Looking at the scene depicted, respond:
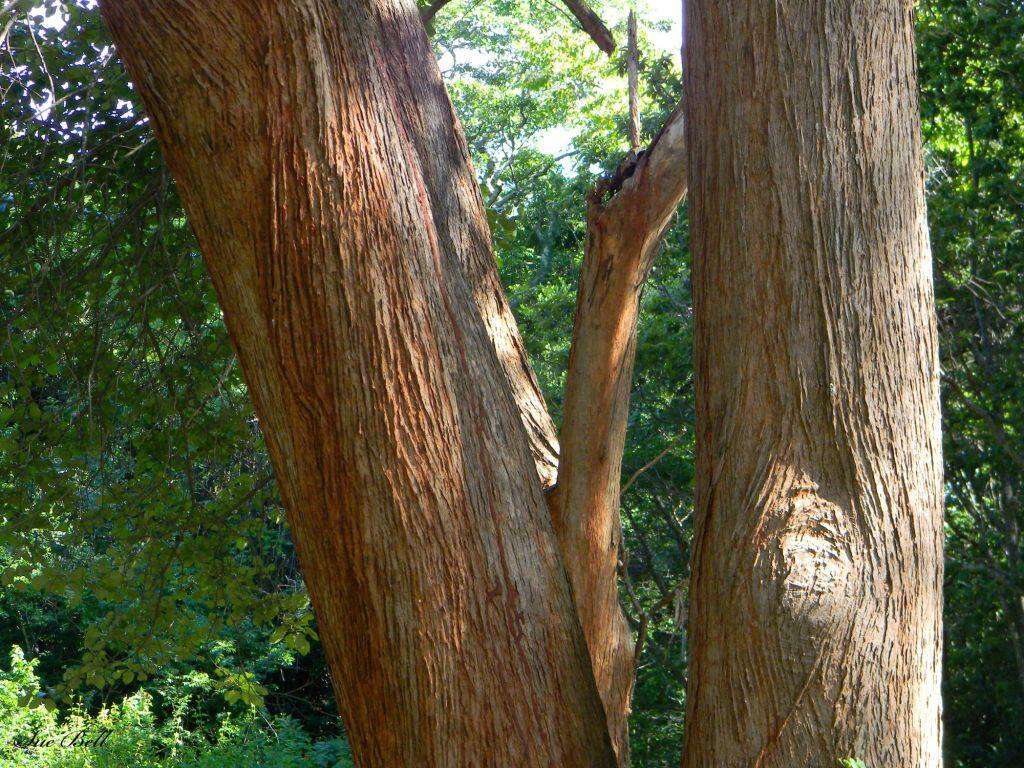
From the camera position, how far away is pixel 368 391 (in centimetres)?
166

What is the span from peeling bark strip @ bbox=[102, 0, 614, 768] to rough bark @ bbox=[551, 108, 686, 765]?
1.60ft

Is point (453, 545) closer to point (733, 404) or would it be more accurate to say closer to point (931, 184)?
point (733, 404)

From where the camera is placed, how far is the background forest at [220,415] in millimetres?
4445

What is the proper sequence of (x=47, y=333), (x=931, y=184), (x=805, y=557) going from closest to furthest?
1. (x=805, y=557)
2. (x=47, y=333)
3. (x=931, y=184)

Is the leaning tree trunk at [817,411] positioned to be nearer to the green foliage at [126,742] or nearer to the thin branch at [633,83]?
the thin branch at [633,83]

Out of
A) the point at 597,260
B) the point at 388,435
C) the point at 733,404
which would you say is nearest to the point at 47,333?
the point at 597,260

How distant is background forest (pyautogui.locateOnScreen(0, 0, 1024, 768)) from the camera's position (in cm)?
445

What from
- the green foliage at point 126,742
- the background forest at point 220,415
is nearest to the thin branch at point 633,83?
the background forest at point 220,415

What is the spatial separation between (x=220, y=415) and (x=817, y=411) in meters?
3.75

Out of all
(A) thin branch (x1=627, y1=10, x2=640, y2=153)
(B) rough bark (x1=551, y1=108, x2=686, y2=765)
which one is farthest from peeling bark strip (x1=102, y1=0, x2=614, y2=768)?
(A) thin branch (x1=627, y1=10, x2=640, y2=153)

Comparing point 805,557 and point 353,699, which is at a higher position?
point 805,557

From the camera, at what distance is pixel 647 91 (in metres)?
8.84

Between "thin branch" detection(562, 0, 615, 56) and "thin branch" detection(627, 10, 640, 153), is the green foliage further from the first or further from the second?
"thin branch" detection(627, 10, 640, 153)

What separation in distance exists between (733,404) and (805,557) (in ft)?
0.94
